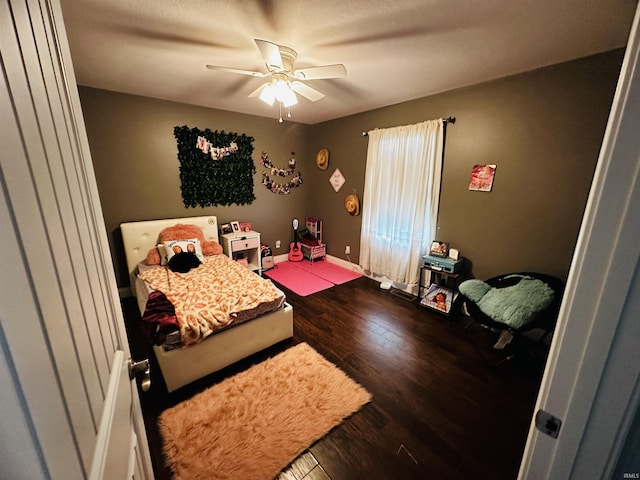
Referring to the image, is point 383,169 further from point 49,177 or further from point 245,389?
point 49,177

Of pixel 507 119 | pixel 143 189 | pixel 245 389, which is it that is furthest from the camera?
pixel 143 189

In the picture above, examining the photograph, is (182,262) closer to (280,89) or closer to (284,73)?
(280,89)

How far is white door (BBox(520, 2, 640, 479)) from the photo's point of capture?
46 cm

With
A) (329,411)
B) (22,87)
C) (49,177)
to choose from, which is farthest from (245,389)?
(22,87)

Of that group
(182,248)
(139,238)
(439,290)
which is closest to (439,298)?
(439,290)

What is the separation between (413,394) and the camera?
188 cm

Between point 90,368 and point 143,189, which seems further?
point 143,189

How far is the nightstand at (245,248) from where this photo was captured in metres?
3.72

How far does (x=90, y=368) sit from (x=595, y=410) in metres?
1.07

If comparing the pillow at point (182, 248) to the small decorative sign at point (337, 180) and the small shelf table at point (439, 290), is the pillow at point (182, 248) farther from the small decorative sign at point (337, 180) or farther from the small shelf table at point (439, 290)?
the small shelf table at point (439, 290)

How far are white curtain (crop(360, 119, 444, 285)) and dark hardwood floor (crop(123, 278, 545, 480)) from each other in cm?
81

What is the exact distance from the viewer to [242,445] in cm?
150

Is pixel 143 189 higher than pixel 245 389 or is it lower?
higher

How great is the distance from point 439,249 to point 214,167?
3.29 meters
